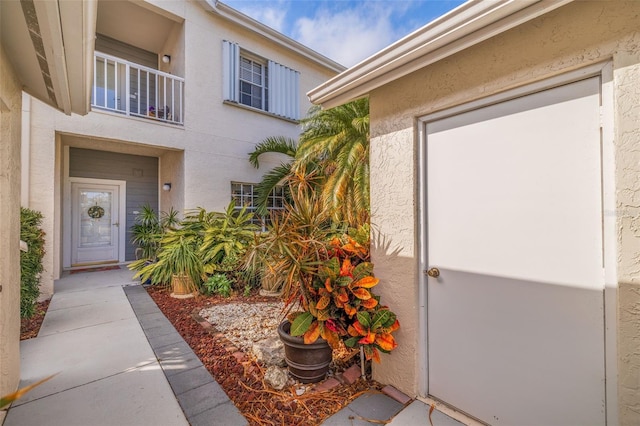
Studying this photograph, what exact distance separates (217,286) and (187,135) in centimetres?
401

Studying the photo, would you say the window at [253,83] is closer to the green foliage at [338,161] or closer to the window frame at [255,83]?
the window frame at [255,83]

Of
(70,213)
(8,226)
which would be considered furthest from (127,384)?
(70,213)

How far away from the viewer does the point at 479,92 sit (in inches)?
91.7

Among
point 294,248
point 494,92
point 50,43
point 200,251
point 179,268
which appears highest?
point 50,43

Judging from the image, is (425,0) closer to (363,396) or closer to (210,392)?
(363,396)

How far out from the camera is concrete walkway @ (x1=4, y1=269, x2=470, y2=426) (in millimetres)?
2441

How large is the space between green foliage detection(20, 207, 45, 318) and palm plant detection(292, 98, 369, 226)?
477cm

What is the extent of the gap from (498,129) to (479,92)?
0.34m

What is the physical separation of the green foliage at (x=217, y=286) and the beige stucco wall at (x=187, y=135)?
7.91 ft

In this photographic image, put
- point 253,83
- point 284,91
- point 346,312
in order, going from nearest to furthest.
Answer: point 346,312 < point 253,83 < point 284,91

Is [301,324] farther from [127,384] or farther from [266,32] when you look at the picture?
[266,32]

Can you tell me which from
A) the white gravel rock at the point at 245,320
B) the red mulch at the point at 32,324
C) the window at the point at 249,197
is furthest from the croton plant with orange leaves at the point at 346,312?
the window at the point at 249,197

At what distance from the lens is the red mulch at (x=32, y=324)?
3.96m

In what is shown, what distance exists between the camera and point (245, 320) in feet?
15.5
